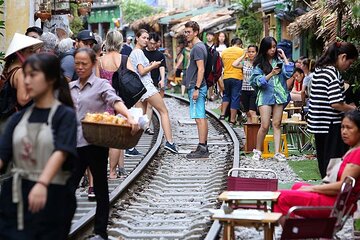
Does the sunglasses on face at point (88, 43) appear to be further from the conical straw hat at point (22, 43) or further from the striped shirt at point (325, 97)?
the conical straw hat at point (22, 43)

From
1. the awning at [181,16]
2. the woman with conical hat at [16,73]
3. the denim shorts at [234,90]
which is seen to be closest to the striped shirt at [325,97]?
the woman with conical hat at [16,73]

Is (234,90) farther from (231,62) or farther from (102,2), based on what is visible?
(102,2)

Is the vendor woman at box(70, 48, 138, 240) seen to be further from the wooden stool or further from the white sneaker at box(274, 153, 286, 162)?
the wooden stool

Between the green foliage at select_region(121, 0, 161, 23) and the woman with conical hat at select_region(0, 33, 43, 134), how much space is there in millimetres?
61231

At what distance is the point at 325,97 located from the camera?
11.0 m

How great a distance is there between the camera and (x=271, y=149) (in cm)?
1750

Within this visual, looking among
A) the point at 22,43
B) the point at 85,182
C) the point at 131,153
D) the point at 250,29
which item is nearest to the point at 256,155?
the point at 131,153

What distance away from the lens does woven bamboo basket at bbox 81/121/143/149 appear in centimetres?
866

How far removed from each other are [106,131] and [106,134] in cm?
4

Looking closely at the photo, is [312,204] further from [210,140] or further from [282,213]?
[210,140]

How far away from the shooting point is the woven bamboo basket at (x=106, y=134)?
8.66 metres

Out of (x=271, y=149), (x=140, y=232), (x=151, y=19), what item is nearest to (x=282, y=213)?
(x=140, y=232)

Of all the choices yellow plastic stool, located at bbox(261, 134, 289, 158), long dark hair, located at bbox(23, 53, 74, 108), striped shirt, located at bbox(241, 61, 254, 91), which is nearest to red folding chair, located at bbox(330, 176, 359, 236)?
long dark hair, located at bbox(23, 53, 74, 108)

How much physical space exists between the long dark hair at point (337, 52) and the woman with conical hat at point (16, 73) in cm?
328
